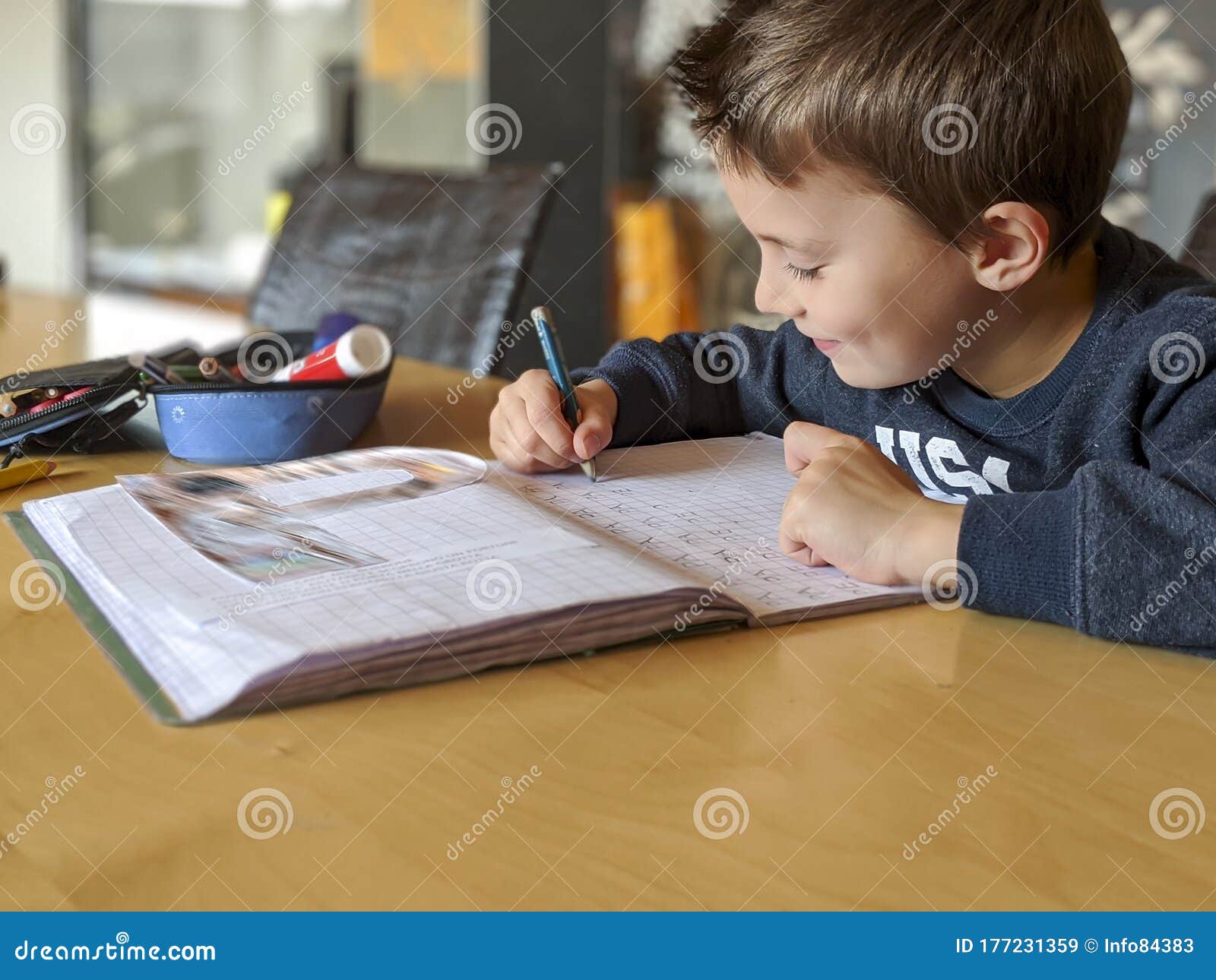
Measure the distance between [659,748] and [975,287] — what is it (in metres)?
0.53

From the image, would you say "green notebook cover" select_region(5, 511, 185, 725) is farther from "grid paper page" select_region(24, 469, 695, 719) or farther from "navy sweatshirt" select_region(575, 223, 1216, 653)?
"navy sweatshirt" select_region(575, 223, 1216, 653)

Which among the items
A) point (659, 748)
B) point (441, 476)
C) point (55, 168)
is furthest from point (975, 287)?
point (55, 168)

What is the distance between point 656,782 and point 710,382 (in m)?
0.66

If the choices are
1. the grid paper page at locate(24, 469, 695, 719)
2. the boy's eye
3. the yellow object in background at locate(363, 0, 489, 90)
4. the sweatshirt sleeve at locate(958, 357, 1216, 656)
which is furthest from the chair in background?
the yellow object in background at locate(363, 0, 489, 90)

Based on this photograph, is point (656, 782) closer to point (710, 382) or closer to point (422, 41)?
point (710, 382)

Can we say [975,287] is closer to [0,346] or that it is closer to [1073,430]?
[1073,430]

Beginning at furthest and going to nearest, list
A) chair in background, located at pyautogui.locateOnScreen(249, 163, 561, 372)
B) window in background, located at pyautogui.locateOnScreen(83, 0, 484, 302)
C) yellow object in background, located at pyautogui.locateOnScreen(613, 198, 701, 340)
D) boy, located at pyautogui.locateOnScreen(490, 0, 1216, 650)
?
window in background, located at pyautogui.locateOnScreen(83, 0, 484, 302), yellow object in background, located at pyautogui.locateOnScreen(613, 198, 701, 340), chair in background, located at pyautogui.locateOnScreen(249, 163, 561, 372), boy, located at pyautogui.locateOnScreen(490, 0, 1216, 650)

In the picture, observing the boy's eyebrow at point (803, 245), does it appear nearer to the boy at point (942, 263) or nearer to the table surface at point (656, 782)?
the boy at point (942, 263)

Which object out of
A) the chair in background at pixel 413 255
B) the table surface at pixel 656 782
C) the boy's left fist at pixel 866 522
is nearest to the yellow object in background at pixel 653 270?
the chair in background at pixel 413 255

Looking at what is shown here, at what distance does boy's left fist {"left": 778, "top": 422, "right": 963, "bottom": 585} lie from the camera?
0.68 metres

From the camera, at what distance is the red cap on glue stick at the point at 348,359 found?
0.99 m

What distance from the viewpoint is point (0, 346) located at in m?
1.43

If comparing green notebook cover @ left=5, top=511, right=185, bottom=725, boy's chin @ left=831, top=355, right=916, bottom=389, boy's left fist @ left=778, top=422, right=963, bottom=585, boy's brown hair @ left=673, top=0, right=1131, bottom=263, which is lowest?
green notebook cover @ left=5, top=511, right=185, bottom=725

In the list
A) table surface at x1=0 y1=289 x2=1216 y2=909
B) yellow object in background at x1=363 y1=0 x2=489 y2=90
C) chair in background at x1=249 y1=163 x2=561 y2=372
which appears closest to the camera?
table surface at x1=0 y1=289 x2=1216 y2=909
